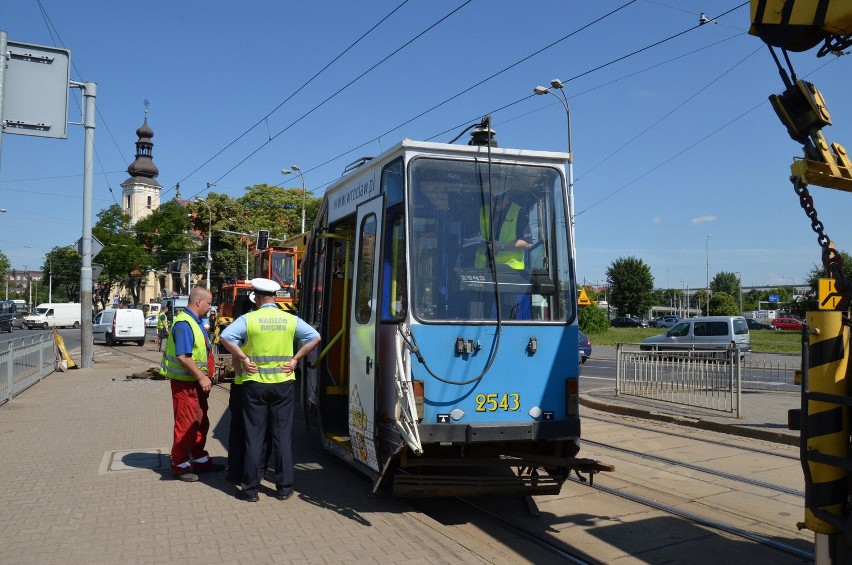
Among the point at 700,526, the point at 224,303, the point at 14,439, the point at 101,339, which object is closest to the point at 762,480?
the point at 700,526

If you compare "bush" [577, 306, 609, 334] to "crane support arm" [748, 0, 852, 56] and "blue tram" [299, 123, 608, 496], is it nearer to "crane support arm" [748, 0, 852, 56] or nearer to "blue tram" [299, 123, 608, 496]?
"blue tram" [299, 123, 608, 496]

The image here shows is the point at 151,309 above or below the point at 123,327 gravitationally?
above

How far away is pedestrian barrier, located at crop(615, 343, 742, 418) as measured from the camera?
12148 millimetres

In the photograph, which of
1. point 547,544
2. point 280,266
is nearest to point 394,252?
point 547,544

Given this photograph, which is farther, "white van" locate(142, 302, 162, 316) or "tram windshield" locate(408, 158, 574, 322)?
"white van" locate(142, 302, 162, 316)

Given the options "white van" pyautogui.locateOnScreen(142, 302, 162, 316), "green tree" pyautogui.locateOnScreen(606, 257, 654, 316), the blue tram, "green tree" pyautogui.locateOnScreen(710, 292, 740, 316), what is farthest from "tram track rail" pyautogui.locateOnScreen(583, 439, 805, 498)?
"green tree" pyautogui.locateOnScreen(606, 257, 654, 316)

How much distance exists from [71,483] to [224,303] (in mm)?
16551

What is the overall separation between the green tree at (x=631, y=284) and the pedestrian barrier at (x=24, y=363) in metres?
76.1

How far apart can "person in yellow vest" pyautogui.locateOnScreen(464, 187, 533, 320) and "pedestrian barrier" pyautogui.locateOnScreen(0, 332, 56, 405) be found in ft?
34.0

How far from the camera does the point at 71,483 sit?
23.0 ft

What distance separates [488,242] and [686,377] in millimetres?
8228

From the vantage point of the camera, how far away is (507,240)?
6.30m

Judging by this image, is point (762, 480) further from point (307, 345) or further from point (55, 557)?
point (55, 557)

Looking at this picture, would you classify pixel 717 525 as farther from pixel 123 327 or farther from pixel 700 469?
pixel 123 327
